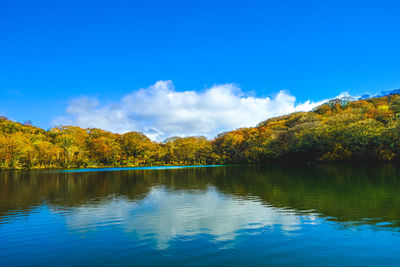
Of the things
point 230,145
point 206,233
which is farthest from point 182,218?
point 230,145

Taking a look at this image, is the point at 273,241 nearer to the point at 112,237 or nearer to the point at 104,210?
the point at 112,237

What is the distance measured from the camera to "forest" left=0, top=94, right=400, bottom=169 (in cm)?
8494

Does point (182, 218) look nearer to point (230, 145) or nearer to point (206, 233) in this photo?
point (206, 233)

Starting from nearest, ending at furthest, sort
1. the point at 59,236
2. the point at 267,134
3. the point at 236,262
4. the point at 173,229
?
the point at 236,262 < the point at 59,236 < the point at 173,229 < the point at 267,134

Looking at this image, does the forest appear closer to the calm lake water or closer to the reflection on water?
the calm lake water

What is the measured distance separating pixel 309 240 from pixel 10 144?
10882 centimetres

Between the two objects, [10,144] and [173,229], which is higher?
[10,144]

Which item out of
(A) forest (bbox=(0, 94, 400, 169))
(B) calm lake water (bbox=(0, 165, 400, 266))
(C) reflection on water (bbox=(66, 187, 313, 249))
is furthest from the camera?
(A) forest (bbox=(0, 94, 400, 169))

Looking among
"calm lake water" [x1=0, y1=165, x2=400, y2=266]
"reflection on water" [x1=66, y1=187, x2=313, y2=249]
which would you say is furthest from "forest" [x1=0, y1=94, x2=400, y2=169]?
"reflection on water" [x1=66, y1=187, x2=313, y2=249]

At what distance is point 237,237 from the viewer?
13156 millimetres

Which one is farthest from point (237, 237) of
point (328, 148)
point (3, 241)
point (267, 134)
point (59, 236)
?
point (267, 134)

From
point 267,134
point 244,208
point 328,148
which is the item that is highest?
point 267,134

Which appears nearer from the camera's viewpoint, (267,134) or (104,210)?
(104,210)

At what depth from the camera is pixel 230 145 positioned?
13850 centimetres
